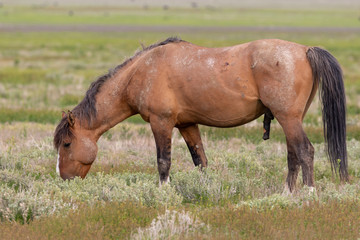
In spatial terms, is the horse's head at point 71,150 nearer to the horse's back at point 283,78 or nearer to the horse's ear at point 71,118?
the horse's ear at point 71,118

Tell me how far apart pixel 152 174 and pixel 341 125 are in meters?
2.81

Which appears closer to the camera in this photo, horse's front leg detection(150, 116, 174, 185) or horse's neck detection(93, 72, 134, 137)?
horse's front leg detection(150, 116, 174, 185)

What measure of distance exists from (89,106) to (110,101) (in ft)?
0.97

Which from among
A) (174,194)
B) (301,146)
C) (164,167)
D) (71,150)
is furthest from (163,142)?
(301,146)

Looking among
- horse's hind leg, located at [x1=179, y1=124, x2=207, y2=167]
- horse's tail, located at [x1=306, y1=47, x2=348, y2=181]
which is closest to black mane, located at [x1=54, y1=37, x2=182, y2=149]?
horse's hind leg, located at [x1=179, y1=124, x2=207, y2=167]

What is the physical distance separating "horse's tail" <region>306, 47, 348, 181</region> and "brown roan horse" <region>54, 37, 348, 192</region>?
0.01 meters

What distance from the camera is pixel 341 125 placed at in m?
7.79

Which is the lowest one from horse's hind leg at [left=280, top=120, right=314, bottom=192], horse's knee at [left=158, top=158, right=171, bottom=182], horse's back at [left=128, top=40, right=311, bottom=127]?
horse's knee at [left=158, top=158, right=171, bottom=182]

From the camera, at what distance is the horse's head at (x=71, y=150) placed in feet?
26.8

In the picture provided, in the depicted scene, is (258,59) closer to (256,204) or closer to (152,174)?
(256,204)

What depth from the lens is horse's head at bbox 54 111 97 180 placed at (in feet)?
26.8

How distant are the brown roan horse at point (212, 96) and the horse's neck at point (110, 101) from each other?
1 centimetres

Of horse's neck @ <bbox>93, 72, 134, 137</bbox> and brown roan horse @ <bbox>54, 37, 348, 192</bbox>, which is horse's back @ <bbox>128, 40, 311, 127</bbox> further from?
horse's neck @ <bbox>93, 72, 134, 137</bbox>

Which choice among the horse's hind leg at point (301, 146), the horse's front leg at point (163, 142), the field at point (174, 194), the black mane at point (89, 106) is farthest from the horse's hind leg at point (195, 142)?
the horse's hind leg at point (301, 146)
